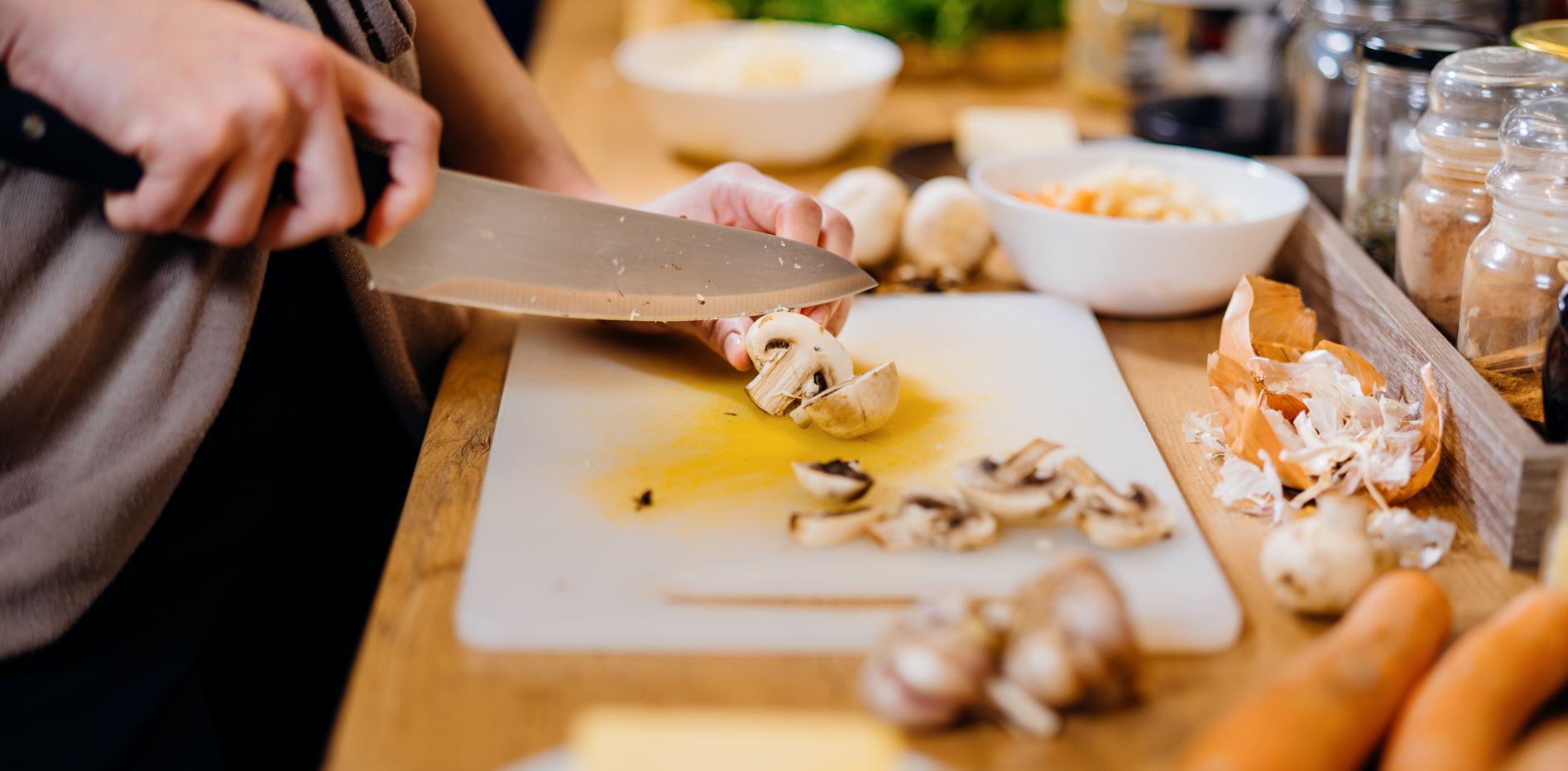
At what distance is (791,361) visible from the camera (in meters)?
1.04

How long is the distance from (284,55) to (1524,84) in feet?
3.27

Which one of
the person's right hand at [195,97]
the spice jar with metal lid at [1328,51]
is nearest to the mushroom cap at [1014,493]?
the person's right hand at [195,97]

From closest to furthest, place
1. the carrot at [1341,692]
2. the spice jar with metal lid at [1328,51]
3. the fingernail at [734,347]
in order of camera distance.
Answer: the carrot at [1341,692], the fingernail at [734,347], the spice jar with metal lid at [1328,51]

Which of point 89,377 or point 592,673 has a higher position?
point 89,377

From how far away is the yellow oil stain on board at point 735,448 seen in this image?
0.95 metres

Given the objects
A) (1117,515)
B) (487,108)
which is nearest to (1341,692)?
(1117,515)

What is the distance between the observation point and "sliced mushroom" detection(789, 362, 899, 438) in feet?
3.26

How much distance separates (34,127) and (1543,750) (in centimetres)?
99

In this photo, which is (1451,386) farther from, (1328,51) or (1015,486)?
(1328,51)

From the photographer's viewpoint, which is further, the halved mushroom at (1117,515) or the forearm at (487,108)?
the forearm at (487,108)

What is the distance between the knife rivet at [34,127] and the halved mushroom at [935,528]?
62cm

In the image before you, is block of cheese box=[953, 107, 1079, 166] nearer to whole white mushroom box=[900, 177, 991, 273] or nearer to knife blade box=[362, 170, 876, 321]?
whole white mushroom box=[900, 177, 991, 273]

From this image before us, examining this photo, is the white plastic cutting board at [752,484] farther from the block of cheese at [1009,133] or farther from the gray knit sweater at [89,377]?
the block of cheese at [1009,133]

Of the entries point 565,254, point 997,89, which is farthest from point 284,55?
point 997,89
